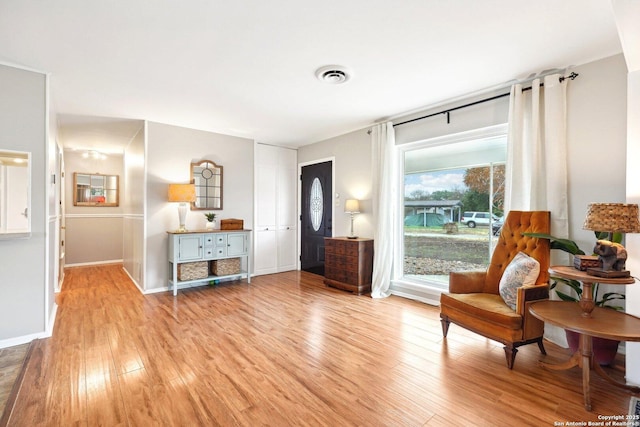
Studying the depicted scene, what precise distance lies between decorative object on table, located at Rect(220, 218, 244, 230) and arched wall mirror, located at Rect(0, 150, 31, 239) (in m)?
2.40

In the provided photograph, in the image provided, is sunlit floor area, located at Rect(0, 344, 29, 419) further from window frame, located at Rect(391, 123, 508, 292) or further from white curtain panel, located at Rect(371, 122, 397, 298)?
window frame, located at Rect(391, 123, 508, 292)

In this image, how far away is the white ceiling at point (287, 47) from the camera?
1988 millimetres

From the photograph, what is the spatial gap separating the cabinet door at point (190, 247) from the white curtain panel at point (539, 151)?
13.3ft

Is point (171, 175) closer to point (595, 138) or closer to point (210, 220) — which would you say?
point (210, 220)

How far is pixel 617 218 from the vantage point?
6.10 ft

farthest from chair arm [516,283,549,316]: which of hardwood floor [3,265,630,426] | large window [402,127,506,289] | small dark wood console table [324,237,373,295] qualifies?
small dark wood console table [324,237,373,295]

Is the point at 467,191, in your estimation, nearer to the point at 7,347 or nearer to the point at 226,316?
the point at 226,316

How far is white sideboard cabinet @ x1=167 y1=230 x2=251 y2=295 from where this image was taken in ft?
14.2

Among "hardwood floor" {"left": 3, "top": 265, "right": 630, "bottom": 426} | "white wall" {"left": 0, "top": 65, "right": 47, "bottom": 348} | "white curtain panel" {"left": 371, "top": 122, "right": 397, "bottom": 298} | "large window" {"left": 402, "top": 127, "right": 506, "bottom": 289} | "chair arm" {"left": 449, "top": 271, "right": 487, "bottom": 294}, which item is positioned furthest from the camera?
"white curtain panel" {"left": 371, "top": 122, "right": 397, "bottom": 298}

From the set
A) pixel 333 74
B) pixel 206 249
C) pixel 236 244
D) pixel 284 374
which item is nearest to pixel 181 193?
pixel 206 249

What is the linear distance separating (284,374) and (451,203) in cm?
297

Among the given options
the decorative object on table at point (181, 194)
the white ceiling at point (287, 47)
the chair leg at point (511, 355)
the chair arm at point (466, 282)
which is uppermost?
the white ceiling at point (287, 47)

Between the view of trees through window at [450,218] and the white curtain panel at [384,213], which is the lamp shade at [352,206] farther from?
the view of trees through window at [450,218]

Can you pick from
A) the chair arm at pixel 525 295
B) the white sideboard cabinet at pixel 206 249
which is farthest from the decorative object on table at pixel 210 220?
the chair arm at pixel 525 295
